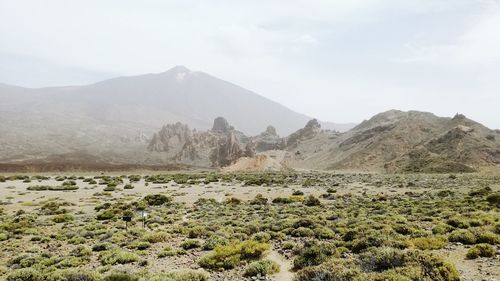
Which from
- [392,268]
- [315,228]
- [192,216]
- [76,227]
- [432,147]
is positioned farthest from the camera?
[432,147]

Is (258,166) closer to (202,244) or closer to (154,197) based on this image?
(154,197)

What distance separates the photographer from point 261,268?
14008mm

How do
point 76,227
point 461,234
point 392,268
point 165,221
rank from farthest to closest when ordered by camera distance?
1. point 165,221
2. point 76,227
3. point 461,234
4. point 392,268

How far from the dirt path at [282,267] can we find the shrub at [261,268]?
9.9 inches

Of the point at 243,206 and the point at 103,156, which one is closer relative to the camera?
the point at 243,206

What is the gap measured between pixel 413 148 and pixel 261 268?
409ft

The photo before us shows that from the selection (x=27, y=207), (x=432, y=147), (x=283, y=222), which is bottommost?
(x=27, y=207)

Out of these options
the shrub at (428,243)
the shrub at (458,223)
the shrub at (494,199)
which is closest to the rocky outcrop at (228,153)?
the shrub at (494,199)

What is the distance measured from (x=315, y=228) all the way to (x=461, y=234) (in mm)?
7451

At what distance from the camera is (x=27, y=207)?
3750 centimetres

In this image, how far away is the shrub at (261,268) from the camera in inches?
546

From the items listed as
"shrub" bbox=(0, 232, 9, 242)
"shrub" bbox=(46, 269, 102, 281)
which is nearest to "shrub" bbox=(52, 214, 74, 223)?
"shrub" bbox=(0, 232, 9, 242)

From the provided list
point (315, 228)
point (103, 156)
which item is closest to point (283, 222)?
point (315, 228)

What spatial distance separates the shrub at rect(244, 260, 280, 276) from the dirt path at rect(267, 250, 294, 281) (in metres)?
0.25
